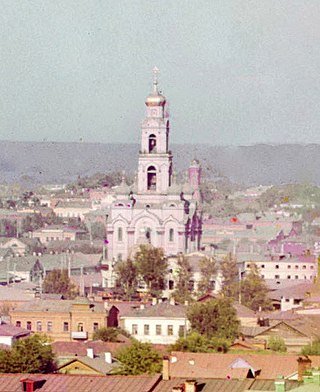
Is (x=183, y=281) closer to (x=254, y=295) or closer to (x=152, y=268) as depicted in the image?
(x=152, y=268)

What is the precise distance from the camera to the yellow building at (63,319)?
74.8m

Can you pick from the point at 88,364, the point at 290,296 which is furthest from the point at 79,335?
the point at 290,296

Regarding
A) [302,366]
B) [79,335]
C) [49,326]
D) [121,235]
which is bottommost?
[79,335]

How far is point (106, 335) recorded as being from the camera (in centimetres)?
6912

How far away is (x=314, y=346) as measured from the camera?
194 ft

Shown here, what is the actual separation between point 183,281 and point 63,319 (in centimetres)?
2522

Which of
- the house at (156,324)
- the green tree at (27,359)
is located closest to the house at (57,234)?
the house at (156,324)

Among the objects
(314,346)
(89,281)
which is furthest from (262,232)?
(314,346)

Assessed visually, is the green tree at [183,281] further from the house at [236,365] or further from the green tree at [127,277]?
the house at [236,365]

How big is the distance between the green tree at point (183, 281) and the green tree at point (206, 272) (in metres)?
0.55

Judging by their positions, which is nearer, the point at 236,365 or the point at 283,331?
the point at 236,365

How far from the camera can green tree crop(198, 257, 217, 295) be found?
98500 millimetres

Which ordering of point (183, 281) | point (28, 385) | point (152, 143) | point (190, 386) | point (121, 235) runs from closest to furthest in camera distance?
1. point (190, 386)
2. point (28, 385)
3. point (183, 281)
4. point (121, 235)
5. point (152, 143)

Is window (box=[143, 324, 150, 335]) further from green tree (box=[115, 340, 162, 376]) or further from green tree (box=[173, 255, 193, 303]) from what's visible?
green tree (box=[115, 340, 162, 376])
